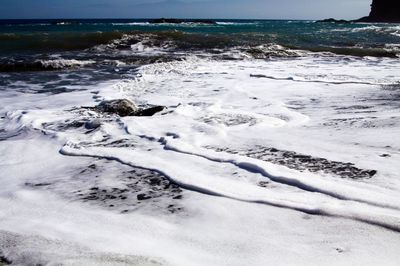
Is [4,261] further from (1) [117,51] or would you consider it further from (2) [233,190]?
(1) [117,51]

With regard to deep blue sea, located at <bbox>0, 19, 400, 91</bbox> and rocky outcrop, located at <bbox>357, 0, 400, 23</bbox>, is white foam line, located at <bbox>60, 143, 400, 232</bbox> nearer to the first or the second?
deep blue sea, located at <bbox>0, 19, 400, 91</bbox>

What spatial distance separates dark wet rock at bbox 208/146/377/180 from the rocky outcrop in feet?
301

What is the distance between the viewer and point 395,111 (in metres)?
4.75

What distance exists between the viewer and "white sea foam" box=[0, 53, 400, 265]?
1.98 m

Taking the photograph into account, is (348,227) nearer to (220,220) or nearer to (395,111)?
(220,220)

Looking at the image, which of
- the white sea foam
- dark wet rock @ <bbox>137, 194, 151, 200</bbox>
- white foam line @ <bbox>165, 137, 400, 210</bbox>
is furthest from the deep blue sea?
dark wet rock @ <bbox>137, 194, 151, 200</bbox>

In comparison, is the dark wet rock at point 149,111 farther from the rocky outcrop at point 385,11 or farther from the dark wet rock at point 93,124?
the rocky outcrop at point 385,11

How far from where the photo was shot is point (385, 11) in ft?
288

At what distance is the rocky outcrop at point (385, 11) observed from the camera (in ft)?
278

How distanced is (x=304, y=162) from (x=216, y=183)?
0.80 m

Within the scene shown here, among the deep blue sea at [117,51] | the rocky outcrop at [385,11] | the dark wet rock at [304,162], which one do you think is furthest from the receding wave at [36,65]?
the rocky outcrop at [385,11]

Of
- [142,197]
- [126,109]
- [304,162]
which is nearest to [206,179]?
[142,197]

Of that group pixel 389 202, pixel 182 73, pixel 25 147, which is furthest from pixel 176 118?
pixel 182 73

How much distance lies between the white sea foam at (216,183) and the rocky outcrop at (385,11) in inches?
3563
